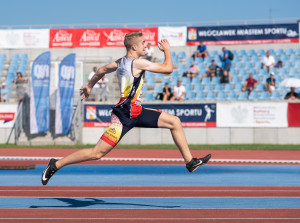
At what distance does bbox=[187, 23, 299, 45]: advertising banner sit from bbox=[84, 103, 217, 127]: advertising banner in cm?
953

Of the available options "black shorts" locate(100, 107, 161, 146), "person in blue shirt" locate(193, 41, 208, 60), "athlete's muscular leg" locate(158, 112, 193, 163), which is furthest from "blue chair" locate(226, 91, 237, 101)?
"black shorts" locate(100, 107, 161, 146)

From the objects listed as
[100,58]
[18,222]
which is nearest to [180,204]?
[18,222]

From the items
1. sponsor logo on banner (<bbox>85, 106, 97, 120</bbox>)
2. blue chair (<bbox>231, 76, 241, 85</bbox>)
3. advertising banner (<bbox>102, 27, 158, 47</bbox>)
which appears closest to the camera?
sponsor logo on banner (<bbox>85, 106, 97, 120</bbox>)

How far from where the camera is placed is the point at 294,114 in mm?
21344

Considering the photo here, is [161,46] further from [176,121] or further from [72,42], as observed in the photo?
[72,42]

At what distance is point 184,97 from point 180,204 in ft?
54.8

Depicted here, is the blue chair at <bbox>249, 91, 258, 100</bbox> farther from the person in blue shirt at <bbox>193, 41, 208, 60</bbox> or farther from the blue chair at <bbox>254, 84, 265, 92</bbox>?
the person in blue shirt at <bbox>193, 41, 208, 60</bbox>

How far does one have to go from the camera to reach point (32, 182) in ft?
34.0

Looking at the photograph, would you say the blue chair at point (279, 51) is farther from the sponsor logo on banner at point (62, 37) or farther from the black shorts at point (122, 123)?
the black shorts at point (122, 123)

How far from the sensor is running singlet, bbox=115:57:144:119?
6945 mm

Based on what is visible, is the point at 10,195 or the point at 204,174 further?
the point at 204,174

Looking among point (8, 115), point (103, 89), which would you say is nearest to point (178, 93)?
point (103, 89)

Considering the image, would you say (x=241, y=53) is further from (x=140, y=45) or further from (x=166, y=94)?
(x=140, y=45)

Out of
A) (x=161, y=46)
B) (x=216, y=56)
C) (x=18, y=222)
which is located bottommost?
(x=18, y=222)
